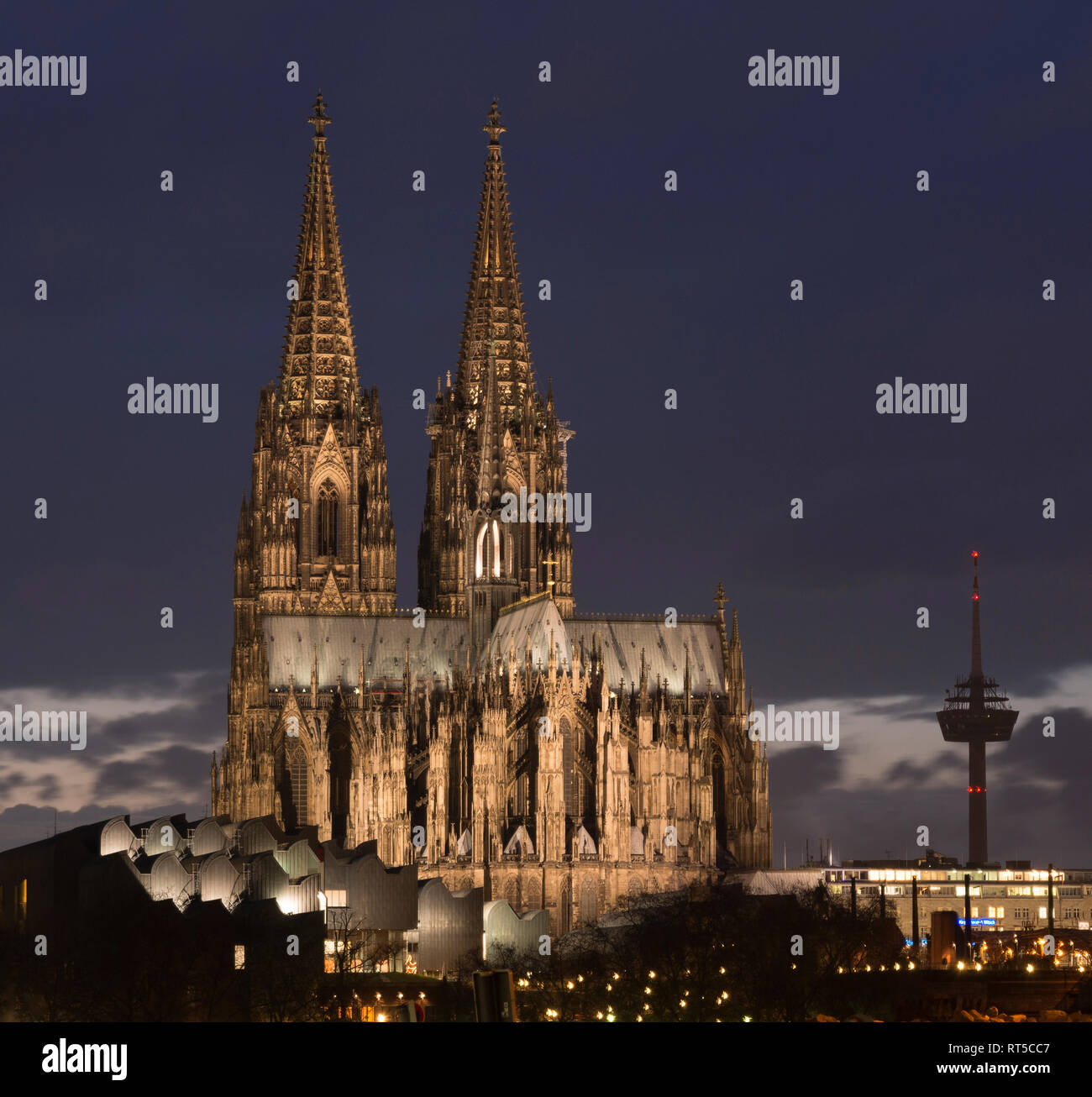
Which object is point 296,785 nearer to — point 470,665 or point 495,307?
point 470,665

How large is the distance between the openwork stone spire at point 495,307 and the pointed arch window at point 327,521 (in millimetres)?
11237

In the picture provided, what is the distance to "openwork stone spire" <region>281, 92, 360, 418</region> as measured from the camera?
152 metres

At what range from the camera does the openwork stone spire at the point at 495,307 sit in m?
154

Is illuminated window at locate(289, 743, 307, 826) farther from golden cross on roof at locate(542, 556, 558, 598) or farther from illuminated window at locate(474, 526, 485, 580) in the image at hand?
golden cross on roof at locate(542, 556, 558, 598)

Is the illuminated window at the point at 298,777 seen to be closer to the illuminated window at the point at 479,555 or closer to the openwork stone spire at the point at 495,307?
the illuminated window at the point at 479,555

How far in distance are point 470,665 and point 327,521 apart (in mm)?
18121

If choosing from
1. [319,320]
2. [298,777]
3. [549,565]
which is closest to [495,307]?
[319,320]

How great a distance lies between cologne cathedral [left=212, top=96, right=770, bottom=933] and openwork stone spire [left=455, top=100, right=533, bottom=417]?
156 mm

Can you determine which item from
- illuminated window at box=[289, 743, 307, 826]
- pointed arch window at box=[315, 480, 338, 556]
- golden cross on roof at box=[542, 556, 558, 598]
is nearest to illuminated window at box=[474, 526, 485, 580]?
golden cross on roof at box=[542, 556, 558, 598]

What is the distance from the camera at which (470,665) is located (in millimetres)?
138000

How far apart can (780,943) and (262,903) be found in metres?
22.2

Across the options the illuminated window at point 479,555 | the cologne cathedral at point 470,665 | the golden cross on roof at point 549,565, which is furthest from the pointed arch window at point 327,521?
the golden cross on roof at point 549,565
